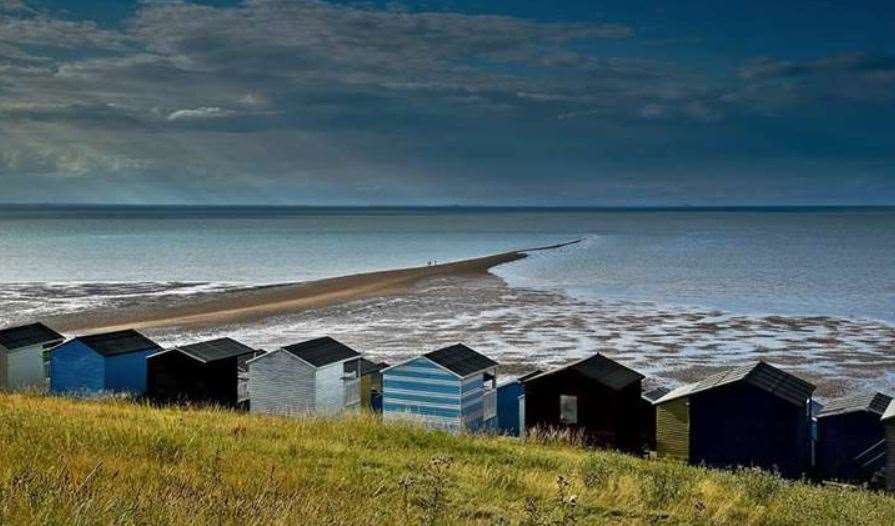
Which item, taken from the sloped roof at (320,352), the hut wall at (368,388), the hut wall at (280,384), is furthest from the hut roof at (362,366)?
the hut wall at (280,384)

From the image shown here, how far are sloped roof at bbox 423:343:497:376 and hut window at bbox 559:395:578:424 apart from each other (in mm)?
2179

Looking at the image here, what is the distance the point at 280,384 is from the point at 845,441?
1534 centimetres

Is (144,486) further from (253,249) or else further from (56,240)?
(56,240)

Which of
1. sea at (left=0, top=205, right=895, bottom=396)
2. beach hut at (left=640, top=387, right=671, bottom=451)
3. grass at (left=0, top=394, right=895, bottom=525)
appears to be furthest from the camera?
sea at (left=0, top=205, right=895, bottom=396)

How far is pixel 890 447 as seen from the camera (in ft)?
73.0

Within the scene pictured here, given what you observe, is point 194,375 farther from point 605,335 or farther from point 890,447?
point 605,335

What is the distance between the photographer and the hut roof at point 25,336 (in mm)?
29234

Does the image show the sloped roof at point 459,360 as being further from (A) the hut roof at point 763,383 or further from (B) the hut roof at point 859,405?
Result: (B) the hut roof at point 859,405

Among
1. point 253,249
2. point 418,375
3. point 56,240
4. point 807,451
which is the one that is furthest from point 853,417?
point 56,240

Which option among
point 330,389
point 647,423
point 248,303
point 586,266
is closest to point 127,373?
point 330,389

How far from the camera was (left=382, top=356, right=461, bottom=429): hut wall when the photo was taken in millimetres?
25031

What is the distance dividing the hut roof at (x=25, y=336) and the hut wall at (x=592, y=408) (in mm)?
15612

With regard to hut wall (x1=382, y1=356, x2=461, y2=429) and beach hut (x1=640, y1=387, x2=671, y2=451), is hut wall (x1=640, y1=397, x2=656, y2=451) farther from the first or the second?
hut wall (x1=382, y1=356, x2=461, y2=429)

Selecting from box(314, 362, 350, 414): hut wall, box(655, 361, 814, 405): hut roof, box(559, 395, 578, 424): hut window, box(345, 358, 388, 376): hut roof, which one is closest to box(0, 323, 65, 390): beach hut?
box(314, 362, 350, 414): hut wall
